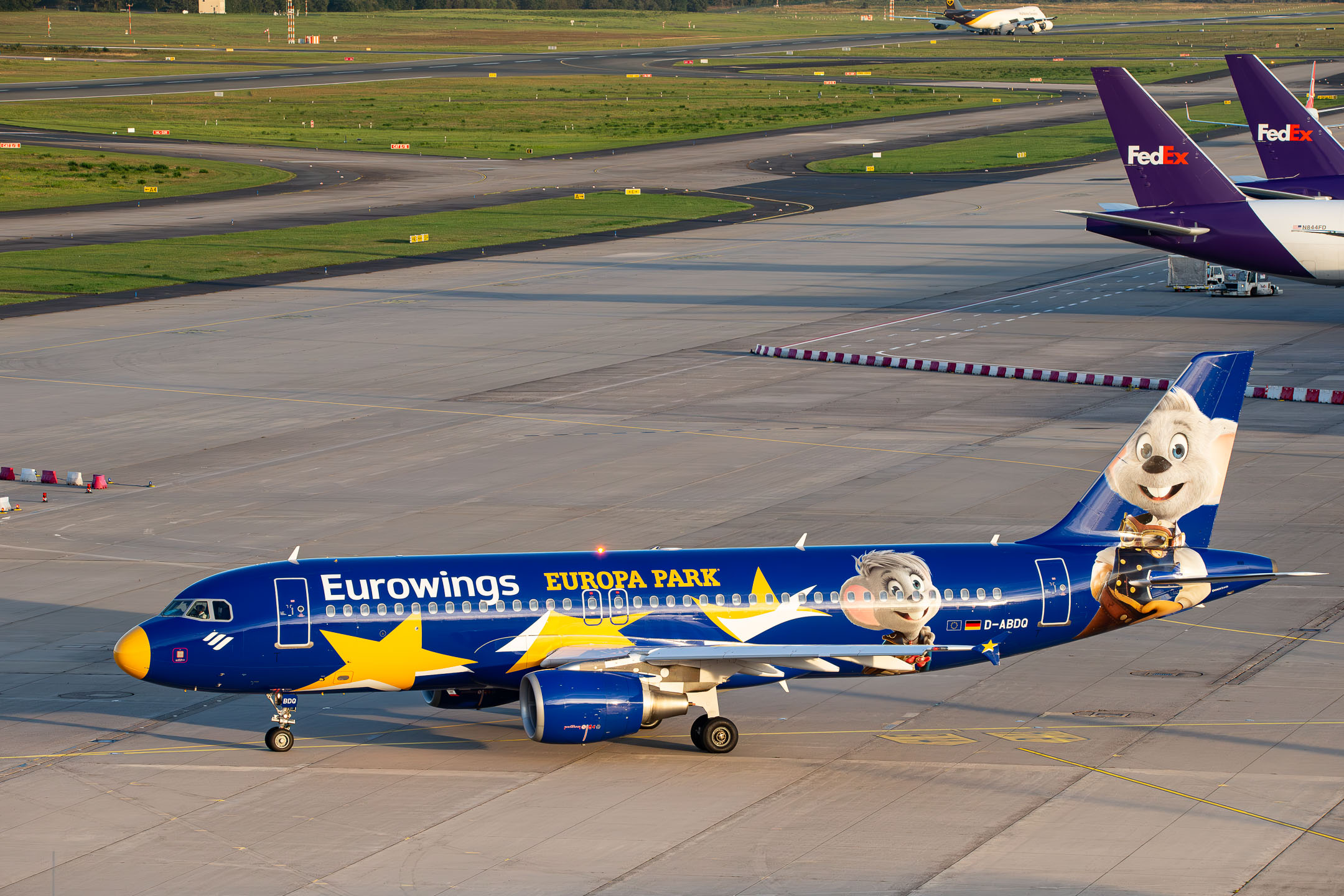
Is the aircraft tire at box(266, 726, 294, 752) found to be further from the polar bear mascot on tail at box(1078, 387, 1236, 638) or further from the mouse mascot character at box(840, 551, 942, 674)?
the polar bear mascot on tail at box(1078, 387, 1236, 638)

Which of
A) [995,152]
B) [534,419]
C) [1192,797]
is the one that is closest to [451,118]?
[995,152]

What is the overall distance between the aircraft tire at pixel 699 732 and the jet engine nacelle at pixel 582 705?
1.49 meters

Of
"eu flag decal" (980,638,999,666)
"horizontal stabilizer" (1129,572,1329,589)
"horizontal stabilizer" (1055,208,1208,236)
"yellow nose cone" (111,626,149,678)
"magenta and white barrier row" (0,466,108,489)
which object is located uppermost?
"horizontal stabilizer" (1055,208,1208,236)

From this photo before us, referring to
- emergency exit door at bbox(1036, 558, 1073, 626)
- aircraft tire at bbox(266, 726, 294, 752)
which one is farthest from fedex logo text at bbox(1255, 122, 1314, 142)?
aircraft tire at bbox(266, 726, 294, 752)

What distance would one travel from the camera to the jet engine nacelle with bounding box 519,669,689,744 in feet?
94.6

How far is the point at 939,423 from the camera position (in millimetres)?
59875

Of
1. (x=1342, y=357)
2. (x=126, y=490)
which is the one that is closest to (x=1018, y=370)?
(x=1342, y=357)

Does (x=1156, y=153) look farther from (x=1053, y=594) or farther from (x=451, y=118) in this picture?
(x=451, y=118)

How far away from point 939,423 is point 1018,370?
9375mm

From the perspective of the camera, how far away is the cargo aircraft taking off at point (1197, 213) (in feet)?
232

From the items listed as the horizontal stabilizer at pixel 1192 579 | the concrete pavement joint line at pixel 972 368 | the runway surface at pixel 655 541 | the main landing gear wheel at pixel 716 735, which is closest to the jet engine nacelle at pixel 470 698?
the runway surface at pixel 655 541

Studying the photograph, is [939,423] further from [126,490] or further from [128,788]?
[128,788]

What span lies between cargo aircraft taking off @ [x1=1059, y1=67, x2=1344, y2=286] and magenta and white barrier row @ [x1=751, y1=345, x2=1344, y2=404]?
811cm

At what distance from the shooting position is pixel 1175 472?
109 feet
